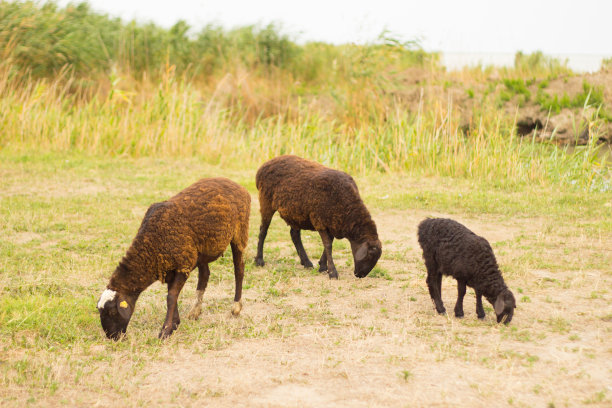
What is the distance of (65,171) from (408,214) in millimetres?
6828

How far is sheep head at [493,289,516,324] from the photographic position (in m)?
5.87

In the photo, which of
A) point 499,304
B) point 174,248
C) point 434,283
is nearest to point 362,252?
point 434,283

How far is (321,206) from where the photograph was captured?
7.52m

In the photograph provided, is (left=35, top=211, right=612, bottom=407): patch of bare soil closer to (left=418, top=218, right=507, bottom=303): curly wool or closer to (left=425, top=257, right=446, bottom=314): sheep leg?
(left=425, top=257, right=446, bottom=314): sheep leg

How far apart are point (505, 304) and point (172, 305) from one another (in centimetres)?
294

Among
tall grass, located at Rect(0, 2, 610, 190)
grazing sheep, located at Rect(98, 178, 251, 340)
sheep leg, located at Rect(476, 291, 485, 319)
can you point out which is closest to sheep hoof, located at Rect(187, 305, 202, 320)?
grazing sheep, located at Rect(98, 178, 251, 340)

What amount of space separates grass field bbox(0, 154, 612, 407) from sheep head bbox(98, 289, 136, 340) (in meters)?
0.11

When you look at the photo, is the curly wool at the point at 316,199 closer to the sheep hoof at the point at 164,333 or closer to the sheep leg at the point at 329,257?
the sheep leg at the point at 329,257

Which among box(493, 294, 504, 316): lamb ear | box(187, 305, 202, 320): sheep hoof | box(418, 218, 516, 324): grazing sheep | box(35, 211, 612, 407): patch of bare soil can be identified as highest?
box(418, 218, 516, 324): grazing sheep

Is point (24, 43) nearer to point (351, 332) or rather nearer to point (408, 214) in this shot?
point (408, 214)

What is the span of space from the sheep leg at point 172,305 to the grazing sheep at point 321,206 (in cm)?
214

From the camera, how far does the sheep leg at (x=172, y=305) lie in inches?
225

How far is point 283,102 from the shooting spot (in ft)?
70.3

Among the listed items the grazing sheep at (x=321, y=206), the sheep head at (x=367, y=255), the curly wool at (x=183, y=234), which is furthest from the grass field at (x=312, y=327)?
the curly wool at (x=183, y=234)
